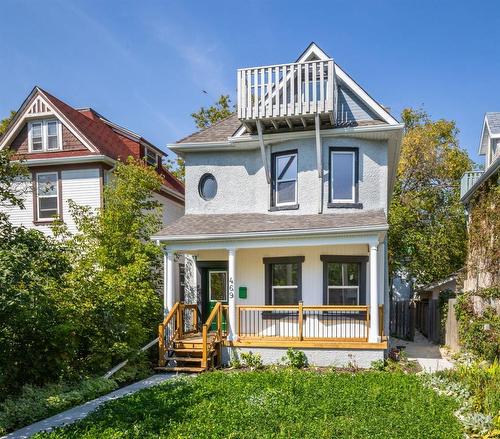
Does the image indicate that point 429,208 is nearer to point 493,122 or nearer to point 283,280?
point 493,122

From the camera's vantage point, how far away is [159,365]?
35.1 feet

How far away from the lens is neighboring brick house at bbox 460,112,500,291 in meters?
12.3

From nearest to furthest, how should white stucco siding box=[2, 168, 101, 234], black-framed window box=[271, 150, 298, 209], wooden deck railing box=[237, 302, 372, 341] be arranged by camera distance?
wooden deck railing box=[237, 302, 372, 341] < black-framed window box=[271, 150, 298, 209] < white stucco siding box=[2, 168, 101, 234]

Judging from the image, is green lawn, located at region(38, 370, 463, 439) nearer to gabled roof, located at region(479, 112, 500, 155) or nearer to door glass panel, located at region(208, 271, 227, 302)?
door glass panel, located at region(208, 271, 227, 302)

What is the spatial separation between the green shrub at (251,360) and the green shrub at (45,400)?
3.33 m

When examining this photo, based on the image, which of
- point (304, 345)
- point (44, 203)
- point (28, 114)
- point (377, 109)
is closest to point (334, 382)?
point (304, 345)

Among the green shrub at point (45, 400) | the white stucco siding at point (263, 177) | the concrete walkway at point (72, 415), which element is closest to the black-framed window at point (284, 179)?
the white stucco siding at point (263, 177)

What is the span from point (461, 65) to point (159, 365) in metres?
12.0

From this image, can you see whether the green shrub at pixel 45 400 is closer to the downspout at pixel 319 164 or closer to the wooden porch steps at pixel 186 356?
the wooden porch steps at pixel 186 356

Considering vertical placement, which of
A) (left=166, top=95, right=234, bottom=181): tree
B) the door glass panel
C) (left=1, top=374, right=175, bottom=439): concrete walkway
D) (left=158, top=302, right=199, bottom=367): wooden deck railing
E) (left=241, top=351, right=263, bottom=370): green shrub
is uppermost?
(left=166, top=95, right=234, bottom=181): tree

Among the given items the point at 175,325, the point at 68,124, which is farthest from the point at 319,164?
the point at 68,124

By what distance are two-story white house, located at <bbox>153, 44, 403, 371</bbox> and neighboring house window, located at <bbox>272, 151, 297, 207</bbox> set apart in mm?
30

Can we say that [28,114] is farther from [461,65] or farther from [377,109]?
[461,65]

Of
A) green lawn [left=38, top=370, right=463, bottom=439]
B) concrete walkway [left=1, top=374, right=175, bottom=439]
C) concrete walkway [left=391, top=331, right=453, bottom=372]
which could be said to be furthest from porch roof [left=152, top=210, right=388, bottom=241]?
concrete walkway [left=1, top=374, right=175, bottom=439]
